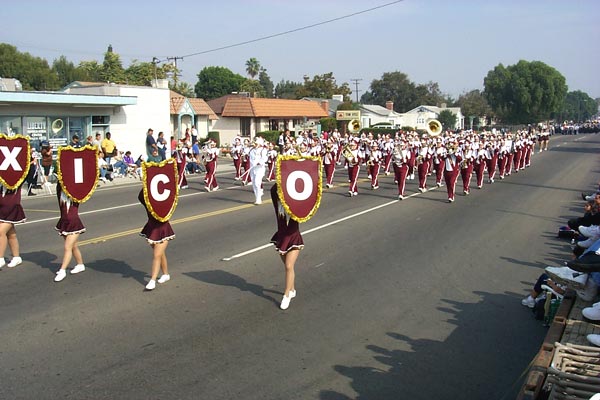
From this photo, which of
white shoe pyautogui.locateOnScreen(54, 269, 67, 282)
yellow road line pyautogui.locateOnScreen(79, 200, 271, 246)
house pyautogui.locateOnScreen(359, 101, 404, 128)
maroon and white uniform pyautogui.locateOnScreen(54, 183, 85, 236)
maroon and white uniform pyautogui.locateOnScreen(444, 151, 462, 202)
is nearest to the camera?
white shoe pyautogui.locateOnScreen(54, 269, 67, 282)

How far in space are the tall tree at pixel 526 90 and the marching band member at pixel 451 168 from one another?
79695 millimetres

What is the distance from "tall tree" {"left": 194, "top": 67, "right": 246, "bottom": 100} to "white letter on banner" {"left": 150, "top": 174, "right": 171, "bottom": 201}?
3810 inches

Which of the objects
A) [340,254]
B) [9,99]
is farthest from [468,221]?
[9,99]

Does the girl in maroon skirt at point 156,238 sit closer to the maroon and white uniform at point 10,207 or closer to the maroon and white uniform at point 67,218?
the maroon and white uniform at point 67,218

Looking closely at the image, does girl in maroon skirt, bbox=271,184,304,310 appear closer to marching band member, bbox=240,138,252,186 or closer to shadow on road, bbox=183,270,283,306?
shadow on road, bbox=183,270,283,306

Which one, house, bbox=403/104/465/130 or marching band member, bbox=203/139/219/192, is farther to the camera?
house, bbox=403/104/465/130

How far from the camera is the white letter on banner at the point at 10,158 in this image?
952cm

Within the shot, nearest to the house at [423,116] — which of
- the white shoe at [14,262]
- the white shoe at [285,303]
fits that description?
the white shoe at [14,262]

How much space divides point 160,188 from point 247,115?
45.6 metres

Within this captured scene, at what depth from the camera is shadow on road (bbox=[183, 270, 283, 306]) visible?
8430mm

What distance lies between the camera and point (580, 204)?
18.5 m

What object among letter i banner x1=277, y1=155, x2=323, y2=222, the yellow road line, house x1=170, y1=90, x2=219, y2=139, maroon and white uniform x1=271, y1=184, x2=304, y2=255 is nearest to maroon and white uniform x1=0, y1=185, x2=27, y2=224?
the yellow road line

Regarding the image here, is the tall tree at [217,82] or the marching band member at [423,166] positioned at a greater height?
the tall tree at [217,82]

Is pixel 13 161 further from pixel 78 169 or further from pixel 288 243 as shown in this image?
pixel 288 243
